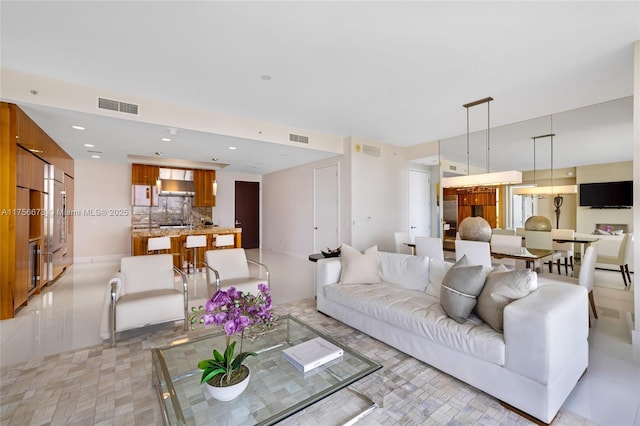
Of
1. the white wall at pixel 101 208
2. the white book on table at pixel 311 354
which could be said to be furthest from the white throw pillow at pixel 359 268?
the white wall at pixel 101 208

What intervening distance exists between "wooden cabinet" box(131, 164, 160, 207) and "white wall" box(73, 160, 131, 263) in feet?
1.01

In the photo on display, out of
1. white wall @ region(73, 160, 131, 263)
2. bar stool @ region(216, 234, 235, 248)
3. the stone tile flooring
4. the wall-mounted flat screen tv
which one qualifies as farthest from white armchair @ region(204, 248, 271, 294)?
white wall @ region(73, 160, 131, 263)

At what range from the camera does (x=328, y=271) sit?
11.6 ft

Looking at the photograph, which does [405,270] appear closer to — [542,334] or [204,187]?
[542,334]

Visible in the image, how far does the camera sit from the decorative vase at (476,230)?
4137mm

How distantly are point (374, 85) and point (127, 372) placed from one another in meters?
3.85

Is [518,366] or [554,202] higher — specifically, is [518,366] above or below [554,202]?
below

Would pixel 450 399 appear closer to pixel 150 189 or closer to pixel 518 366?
pixel 518 366

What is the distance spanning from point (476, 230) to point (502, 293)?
2.34m

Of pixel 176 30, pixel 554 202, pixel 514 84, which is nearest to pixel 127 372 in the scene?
pixel 176 30

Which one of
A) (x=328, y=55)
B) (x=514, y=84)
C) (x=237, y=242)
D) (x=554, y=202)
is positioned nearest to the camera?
(x=328, y=55)

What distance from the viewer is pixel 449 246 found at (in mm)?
5383

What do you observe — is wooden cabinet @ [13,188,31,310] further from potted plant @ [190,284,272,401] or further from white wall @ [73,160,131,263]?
white wall @ [73,160,131,263]

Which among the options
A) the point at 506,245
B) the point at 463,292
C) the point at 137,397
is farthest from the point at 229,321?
the point at 506,245
